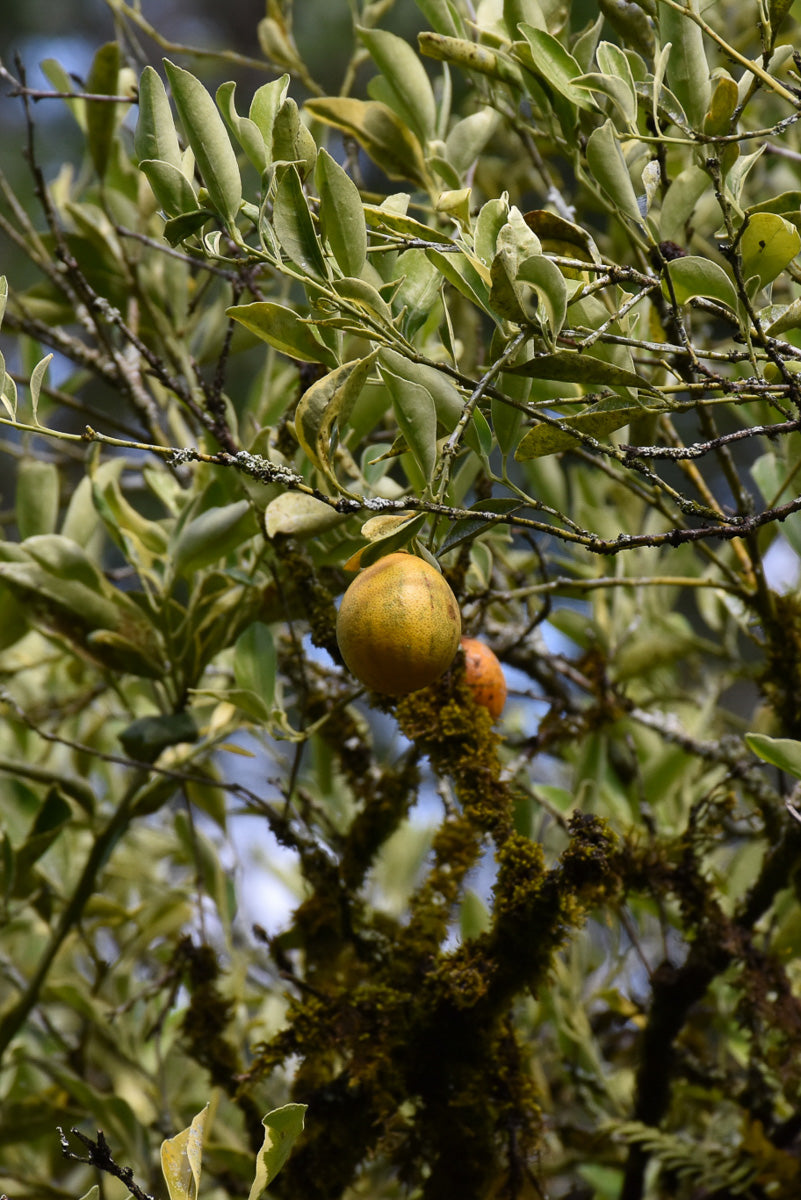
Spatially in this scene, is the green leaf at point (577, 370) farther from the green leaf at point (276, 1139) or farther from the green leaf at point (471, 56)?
the green leaf at point (276, 1139)

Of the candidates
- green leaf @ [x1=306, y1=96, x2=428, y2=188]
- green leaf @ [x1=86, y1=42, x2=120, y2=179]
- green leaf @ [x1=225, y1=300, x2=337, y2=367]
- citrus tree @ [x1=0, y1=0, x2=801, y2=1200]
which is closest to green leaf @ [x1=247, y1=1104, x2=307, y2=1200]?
citrus tree @ [x1=0, y1=0, x2=801, y2=1200]

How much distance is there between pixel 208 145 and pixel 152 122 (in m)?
0.06

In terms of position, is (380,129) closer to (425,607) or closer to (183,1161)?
(425,607)

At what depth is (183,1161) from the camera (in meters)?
0.65

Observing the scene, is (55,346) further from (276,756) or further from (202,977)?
(202,977)

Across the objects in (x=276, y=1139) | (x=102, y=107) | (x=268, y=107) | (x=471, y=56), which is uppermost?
(x=102, y=107)

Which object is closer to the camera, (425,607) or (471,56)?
(425,607)

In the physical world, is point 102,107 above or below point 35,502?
above

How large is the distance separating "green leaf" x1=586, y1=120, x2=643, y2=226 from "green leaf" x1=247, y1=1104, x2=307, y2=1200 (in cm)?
60

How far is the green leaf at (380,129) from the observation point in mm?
1025

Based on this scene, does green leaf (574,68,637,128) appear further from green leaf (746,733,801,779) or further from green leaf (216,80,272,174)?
green leaf (746,733,801,779)

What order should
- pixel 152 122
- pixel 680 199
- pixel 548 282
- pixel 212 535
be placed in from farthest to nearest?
pixel 212 535 → pixel 680 199 → pixel 152 122 → pixel 548 282

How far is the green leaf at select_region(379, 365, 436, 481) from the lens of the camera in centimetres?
65

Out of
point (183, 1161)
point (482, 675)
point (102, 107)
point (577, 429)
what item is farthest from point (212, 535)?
point (102, 107)
